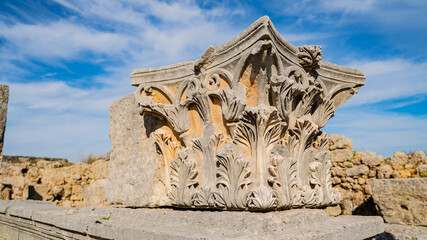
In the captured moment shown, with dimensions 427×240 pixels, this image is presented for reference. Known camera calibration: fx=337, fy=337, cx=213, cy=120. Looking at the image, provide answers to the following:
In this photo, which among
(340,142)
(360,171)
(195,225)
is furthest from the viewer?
(340,142)

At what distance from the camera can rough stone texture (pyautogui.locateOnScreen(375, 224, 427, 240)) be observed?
11.7ft

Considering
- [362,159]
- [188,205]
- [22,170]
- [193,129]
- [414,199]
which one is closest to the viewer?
[188,205]

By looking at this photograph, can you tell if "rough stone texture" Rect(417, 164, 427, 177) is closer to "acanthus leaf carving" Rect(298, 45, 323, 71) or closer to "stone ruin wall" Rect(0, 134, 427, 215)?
"stone ruin wall" Rect(0, 134, 427, 215)

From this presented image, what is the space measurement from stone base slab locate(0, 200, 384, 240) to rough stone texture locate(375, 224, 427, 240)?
54 cm

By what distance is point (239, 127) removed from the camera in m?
2.72

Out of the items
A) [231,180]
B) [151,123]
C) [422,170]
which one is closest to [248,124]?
[231,180]

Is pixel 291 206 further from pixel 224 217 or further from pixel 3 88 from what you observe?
pixel 3 88

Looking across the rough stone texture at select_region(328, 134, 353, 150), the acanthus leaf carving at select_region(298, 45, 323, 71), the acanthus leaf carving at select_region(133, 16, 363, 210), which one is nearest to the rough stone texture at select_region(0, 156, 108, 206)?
the rough stone texture at select_region(328, 134, 353, 150)

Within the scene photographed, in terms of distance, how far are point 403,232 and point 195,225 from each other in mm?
2449

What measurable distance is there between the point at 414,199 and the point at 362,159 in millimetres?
1942

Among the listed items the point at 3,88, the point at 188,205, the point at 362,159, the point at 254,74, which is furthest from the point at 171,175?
the point at 3,88

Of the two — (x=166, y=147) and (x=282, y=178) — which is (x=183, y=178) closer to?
(x=166, y=147)

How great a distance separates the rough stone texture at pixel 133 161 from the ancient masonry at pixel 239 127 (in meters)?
0.01

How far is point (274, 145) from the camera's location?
2.75 meters
